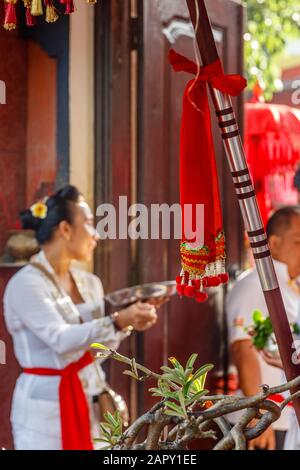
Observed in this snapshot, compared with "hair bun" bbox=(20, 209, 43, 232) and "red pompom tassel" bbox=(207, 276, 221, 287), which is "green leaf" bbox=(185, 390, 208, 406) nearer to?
"red pompom tassel" bbox=(207, 276, 221, 287)

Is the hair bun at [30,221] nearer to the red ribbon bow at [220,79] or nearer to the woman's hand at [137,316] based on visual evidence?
the woman's hand at [137,316]

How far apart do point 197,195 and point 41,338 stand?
3.91 ft

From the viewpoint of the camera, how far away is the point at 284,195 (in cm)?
376

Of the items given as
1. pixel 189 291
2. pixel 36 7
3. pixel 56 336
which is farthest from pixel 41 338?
pixel 36 7

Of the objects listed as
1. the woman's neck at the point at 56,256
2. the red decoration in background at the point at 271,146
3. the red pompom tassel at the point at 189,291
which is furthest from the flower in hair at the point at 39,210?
the red pompom tassel at the point at 189,291

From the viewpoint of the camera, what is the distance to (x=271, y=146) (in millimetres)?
3486

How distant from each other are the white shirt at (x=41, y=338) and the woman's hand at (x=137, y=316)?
4cm

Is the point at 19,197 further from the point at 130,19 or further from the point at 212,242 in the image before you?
the point at 212,242

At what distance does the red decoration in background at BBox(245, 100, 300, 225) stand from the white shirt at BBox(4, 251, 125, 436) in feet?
4.54

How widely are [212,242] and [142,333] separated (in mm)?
1416

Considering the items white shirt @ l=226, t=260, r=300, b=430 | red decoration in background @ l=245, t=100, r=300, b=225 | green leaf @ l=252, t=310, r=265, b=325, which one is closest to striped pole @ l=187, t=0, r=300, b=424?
green leaf @ l=252, t=310, r=265, b=325

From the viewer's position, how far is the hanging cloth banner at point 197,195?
1.42m

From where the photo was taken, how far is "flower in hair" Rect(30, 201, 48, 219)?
105 inches

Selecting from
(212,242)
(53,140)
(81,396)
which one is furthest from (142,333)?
(212,242)
